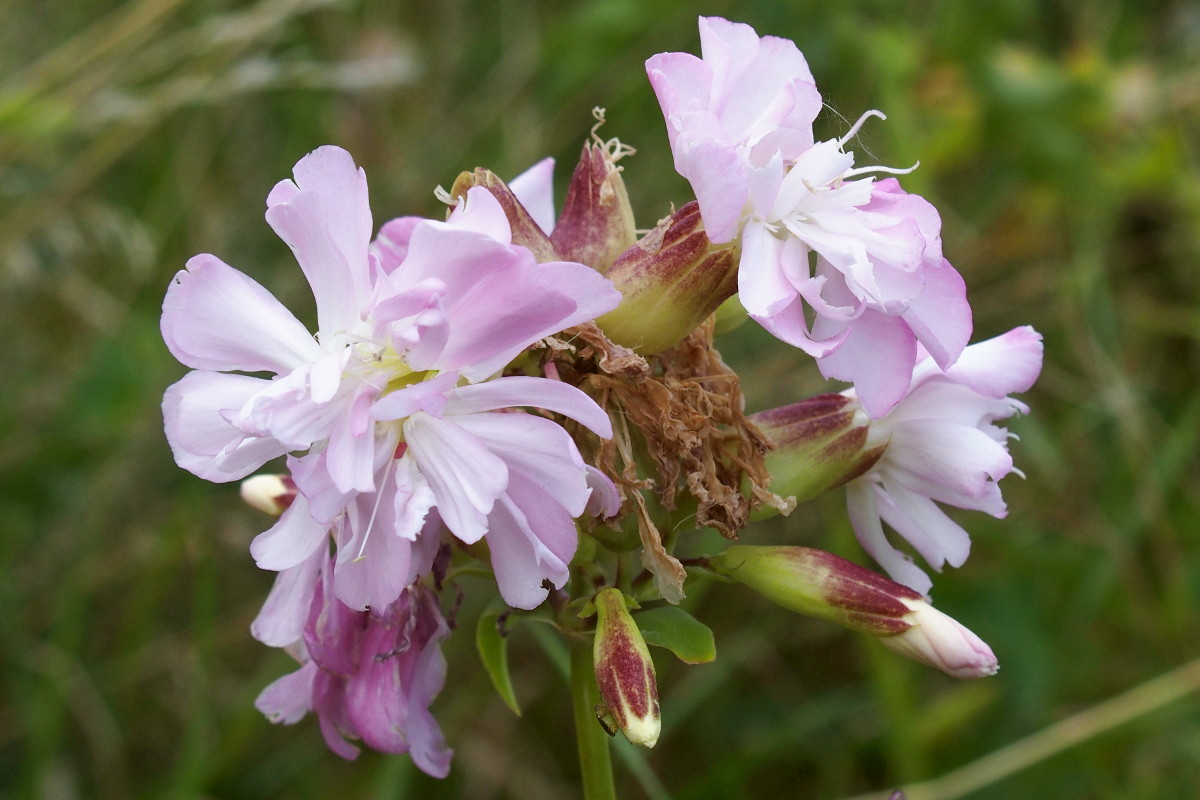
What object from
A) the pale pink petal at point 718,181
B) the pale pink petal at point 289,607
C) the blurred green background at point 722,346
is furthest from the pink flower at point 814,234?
the blurred green background at point 722,346

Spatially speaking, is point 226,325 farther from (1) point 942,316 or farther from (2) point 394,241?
(1) point 942,316

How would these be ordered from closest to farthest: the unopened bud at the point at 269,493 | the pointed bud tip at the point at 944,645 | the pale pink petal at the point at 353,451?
the pale pink petal at the point at 353,451
the pointed bud tip at the point at 944,645
the unopened bud at the point at 269,493

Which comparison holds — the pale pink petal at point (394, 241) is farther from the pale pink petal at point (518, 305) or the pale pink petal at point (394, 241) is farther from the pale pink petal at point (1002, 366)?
the pale pink petal at point (1002, 366)

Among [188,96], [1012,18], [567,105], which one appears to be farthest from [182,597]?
[1012,18]

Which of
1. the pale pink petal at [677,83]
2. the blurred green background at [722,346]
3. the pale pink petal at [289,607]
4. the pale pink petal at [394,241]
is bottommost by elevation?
the blurred green background at [722,346]

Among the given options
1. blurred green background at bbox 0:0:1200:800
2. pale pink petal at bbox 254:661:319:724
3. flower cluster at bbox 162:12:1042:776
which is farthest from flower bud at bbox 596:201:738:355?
blurred green background at bbox 0:0:1200:800

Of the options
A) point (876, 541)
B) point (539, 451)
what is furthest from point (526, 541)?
point (876, 541)
